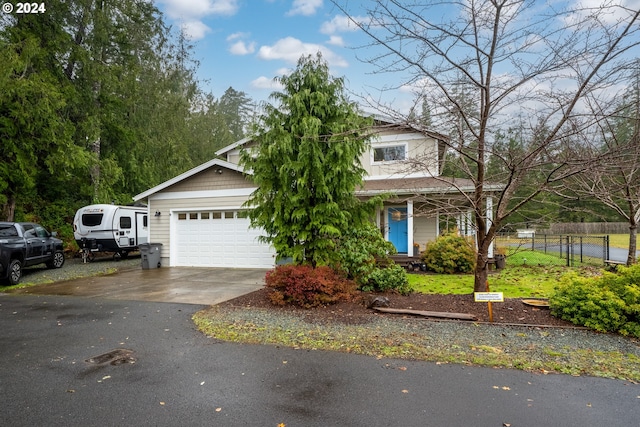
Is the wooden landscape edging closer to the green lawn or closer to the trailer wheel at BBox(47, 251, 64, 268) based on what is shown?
the green lawn

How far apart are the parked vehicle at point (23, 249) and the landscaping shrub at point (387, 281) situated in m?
9.69

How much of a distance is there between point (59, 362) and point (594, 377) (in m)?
6.23

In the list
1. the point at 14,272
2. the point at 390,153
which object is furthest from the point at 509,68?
the point at 14,272

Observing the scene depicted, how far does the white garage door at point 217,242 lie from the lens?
13227 millimetres

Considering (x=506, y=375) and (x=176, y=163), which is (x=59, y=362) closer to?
(x=506, y=375)

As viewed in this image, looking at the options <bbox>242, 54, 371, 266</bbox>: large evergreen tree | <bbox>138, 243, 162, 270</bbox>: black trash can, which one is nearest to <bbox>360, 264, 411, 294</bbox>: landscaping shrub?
<bbox>242, 54, 371, 266</bbox>: large evergreen tree

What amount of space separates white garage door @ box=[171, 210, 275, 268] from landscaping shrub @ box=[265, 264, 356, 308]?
18.2 ft

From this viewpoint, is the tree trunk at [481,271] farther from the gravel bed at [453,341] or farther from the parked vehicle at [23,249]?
the parked vehicle at [23,249]

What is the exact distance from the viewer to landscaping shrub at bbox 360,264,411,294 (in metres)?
8.02

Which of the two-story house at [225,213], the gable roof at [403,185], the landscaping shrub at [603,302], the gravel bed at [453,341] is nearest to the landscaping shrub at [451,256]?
the two-story house at [225,213]

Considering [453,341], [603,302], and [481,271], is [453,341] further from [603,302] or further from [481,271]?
[603,302]

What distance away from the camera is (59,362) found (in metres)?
4.54

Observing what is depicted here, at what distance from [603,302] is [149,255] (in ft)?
43.9

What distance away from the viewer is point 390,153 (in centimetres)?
1433
